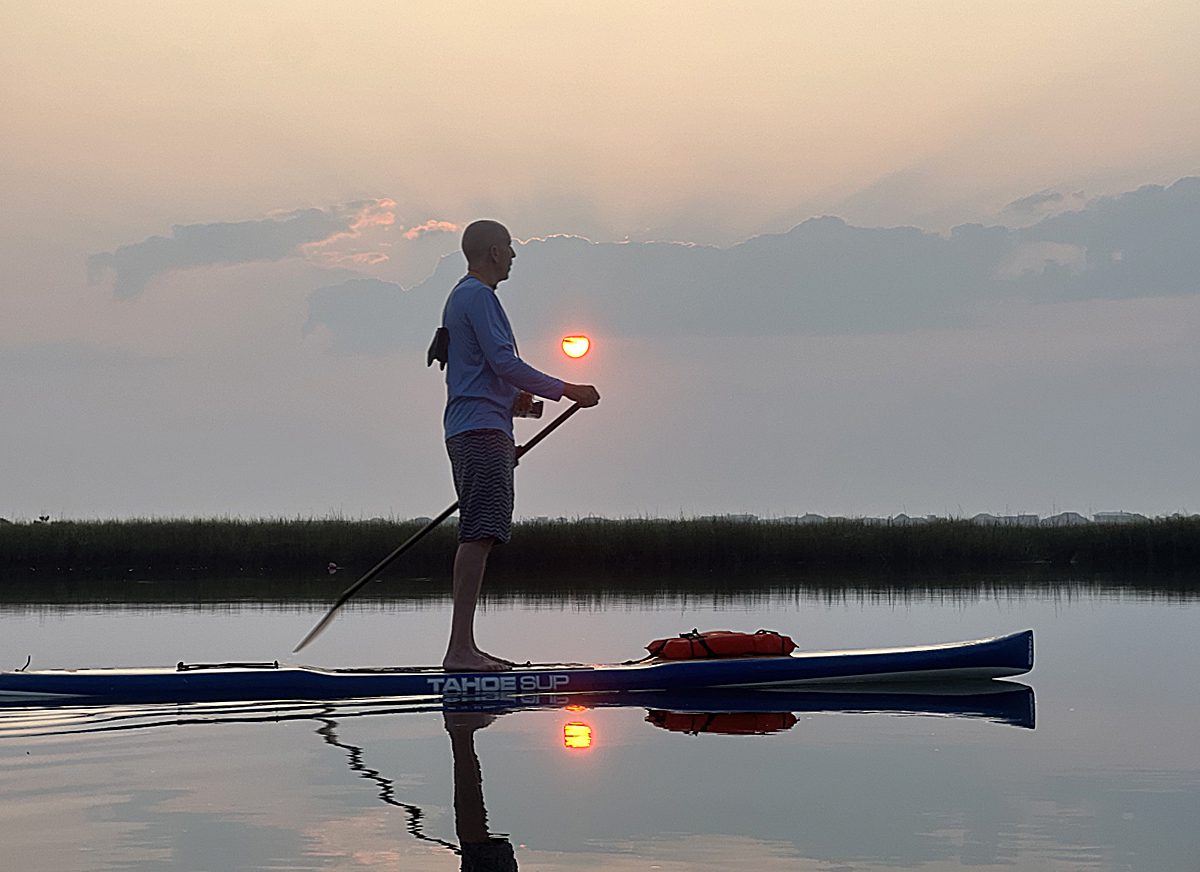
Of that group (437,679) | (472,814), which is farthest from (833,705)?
(472,814)

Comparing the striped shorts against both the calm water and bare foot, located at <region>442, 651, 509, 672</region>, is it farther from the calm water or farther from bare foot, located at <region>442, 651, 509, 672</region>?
the calm water

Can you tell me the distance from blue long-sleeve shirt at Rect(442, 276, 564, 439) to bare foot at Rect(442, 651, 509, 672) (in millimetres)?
1086

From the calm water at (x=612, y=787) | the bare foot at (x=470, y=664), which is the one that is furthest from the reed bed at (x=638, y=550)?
the bare foot at (x=470, y=664)

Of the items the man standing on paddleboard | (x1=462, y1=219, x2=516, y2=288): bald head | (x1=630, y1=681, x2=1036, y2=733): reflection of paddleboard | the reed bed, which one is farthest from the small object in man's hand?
the reed bed

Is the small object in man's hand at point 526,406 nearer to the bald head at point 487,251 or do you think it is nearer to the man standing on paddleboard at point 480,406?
the man standing on paddleboard at point 480,406

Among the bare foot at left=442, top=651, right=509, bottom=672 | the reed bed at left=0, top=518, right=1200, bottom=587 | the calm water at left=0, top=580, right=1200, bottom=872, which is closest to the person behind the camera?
the calm water at left=0, top=580, right=1200, bottom=872

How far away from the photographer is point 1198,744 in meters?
5.87

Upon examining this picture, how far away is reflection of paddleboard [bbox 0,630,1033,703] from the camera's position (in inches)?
288

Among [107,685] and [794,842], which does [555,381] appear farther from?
[794,842]

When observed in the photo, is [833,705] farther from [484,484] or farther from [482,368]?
[482,368]

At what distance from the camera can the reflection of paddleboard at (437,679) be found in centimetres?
732

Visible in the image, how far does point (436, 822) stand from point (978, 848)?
1.44 m

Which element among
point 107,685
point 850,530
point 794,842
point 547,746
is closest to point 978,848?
point 794,842

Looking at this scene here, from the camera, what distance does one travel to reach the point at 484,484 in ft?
24.9
